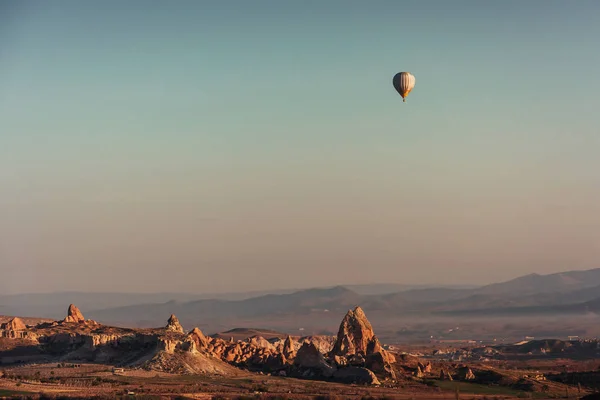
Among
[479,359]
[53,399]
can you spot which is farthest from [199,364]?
[479,359]

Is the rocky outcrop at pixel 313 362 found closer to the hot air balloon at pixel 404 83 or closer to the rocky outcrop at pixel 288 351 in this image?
the rocky outcrop at pixel 288 351

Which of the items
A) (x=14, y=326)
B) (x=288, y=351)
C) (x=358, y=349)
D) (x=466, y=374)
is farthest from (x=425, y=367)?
(x=14, y=326)

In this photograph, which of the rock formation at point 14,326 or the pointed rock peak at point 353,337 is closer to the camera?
the pointed rock peak at point 353,337

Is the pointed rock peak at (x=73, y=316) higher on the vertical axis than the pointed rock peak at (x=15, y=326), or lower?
higher

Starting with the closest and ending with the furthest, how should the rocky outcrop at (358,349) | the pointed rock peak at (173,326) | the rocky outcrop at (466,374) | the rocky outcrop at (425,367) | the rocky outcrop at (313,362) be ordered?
the rocky outcrop at (313,362), the rocky outcrop at (358,349), the rocky outcrop at (466,374), the rocky outcrop at (425,367), the pointed rock peak at (173,326)

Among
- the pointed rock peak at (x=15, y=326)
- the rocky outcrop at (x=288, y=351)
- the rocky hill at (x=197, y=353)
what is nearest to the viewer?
the rocky hill at (x=197, y=353)

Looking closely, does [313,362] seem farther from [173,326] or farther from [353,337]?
[173,326]

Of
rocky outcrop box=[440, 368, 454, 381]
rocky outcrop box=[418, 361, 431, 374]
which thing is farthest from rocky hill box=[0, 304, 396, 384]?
rocky outcrop box=[440, 368, 454, 381]

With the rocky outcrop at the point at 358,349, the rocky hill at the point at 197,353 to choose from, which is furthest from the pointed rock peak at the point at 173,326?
the rocky outcrop at the point at 358,349
